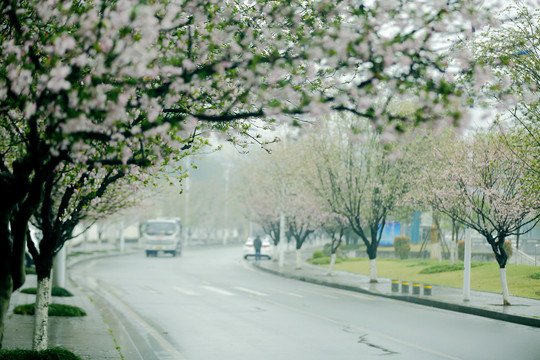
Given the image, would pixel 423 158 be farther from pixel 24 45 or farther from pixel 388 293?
pixel 24 45

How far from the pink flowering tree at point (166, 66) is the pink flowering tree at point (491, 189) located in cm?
1256

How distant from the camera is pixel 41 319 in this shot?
390 inches

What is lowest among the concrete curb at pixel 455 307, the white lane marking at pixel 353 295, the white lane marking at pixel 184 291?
the white lane marking at pixel 184 291

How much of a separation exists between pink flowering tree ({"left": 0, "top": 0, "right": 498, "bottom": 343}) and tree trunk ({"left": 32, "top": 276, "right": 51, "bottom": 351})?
261 cm

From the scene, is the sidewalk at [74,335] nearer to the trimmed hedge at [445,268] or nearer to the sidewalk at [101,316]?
the sidewalk at [101,316]

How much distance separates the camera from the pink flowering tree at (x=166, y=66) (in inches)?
210

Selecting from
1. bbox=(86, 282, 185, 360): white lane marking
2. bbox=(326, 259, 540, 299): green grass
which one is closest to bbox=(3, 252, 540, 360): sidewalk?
bbox=(86, 282, 185, 360): white lane marking

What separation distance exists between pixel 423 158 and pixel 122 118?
2338 centimetres

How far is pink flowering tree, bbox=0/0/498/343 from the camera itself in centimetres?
533

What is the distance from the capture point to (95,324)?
1395 centimetres

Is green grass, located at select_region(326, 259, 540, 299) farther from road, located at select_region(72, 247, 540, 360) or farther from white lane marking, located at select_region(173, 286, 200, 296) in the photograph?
white lane marking, located at select_region(173, 286, 200, 296)

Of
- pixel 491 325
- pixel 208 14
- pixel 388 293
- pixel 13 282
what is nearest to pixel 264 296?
pixel 388 293

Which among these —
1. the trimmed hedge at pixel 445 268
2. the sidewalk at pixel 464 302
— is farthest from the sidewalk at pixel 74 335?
the trimmed hedge at pixel 445 268

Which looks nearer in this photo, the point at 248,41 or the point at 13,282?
the point at 248,41
